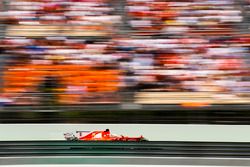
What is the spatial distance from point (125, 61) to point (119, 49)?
0.26 m

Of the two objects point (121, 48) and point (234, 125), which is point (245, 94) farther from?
point (121, 48)

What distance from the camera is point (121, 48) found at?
22.5 feet

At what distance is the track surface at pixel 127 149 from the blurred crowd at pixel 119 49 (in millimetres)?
950

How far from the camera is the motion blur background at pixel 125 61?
6.06 m

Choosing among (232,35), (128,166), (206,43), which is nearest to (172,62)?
(206,43)

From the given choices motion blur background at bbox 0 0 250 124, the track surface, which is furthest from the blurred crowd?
the track surface

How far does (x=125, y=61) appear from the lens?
6652 mm

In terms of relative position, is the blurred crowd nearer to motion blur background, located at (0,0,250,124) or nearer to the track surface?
motion blur background, located at (0,0,250,124)

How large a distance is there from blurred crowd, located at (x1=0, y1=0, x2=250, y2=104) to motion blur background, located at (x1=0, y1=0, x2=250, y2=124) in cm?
1

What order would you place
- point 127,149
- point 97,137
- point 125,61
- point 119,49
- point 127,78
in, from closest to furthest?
point 127,149
point 97,137
point 127,78
point 125,61
point 119,49

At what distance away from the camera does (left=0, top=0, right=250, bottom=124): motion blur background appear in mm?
6062

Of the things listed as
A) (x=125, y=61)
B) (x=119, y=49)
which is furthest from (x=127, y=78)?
(x=119, y=49)

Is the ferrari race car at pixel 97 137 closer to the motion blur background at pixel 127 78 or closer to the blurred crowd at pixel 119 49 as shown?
the motion blur background at pixel 127 78

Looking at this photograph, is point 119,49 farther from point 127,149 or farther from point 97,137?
point 127,149
